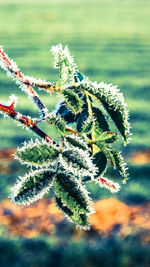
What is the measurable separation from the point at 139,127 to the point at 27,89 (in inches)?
170

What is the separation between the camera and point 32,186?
552mm

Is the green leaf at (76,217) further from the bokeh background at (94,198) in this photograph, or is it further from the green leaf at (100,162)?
the bokeh background at (94,198)

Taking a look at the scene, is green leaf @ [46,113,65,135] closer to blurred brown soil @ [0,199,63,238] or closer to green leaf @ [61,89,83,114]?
green leaf @ [61,89,83,114]

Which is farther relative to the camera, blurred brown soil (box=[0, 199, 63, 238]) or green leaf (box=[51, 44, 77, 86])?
blurred brown soil (box=[0, 199, 63, 238])

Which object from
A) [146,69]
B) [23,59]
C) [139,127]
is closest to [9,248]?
[139,127]

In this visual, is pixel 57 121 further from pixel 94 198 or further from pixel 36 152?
pixel 94 198

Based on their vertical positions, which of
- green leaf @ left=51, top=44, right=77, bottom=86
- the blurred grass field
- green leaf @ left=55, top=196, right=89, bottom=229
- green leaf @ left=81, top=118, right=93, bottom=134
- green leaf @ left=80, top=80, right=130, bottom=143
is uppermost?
the blurred grass field

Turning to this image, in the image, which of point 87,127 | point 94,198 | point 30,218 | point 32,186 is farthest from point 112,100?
point 94,198

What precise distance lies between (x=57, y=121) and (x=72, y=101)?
0.15ft

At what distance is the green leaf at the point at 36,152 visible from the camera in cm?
55

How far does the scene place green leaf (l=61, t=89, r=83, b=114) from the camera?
58 cm

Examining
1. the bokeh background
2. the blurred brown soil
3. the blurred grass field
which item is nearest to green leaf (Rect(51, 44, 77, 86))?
the bokeh background

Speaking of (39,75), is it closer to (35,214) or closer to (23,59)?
(23,59)

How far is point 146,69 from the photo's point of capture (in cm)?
784
